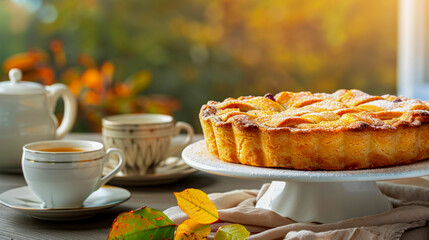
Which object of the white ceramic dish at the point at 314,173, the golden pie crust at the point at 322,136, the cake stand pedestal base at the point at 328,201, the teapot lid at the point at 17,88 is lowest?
the cake stand pedestal base at the point at 328,201

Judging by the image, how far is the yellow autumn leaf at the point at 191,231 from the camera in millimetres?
886

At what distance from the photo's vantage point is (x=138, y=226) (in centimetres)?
87

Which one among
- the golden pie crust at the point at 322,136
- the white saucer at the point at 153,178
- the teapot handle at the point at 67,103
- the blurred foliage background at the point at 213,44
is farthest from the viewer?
the blurred foliage background at the point at 213,44

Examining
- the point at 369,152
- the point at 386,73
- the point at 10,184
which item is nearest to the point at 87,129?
the point at 386,73

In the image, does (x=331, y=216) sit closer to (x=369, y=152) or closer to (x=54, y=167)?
(x=369, y=152)

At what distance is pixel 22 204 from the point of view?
44.3 inches

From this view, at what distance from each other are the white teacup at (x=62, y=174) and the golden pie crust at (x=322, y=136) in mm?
243

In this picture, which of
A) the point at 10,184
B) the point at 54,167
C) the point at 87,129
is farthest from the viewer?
the point at 87,129

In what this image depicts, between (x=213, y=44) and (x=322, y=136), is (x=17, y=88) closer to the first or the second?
(x=322, y=136)

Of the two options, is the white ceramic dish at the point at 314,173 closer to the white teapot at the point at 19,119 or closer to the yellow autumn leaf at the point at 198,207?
the yellow autumn leaf at the point at 198,207

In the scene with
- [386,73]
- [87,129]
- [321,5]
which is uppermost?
[321,5]

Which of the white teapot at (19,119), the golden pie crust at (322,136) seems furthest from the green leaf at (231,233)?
the white teapot at (19,119)

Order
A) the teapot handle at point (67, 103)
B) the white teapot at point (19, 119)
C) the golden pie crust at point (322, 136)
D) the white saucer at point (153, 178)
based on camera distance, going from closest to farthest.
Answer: the golden pie crust at point (322, 136) → the white saucer at point (153, 178) → the white teapot at point (19, 119) → the teapot handle at point (67, 103)

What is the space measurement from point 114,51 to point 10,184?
11.5ft
